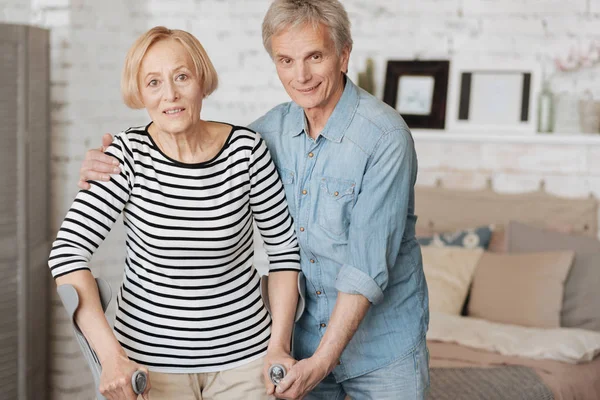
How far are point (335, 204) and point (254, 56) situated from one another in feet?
8.04

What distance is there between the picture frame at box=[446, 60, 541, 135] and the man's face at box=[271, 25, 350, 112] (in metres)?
2.09

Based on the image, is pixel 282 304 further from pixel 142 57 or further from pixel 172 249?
pixel 142 57

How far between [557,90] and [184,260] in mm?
2677

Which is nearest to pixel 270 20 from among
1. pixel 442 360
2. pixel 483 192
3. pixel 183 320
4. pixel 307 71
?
pixel 307 71

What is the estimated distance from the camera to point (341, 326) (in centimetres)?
176

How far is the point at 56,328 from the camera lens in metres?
3.61

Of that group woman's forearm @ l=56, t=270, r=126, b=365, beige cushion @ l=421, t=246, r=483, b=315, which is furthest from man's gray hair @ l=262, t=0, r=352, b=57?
beige cushion @ l=421, t=246, r=483, b=315

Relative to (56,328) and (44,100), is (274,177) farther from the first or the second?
(56,328)

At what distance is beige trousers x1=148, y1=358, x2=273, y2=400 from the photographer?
167 centimetres

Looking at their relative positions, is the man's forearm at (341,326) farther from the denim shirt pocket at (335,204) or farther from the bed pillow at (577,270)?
the bed pillow at (577,270)

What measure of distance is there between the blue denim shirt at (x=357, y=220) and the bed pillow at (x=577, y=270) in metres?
1.69

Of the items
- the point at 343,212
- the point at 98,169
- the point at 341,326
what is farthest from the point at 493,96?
the point at 98,169

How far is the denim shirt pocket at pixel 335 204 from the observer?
183 centimetres

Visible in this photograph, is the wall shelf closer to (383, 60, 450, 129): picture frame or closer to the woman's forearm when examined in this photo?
(383, 60, 450, 129): picture frame
